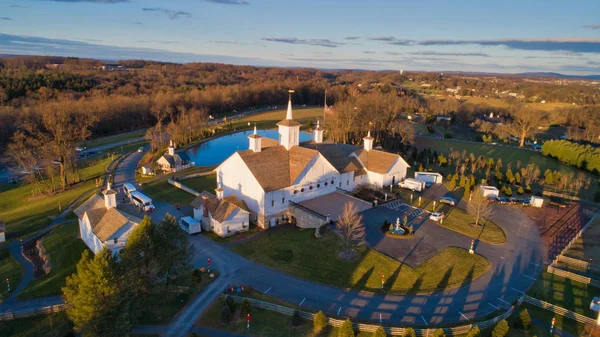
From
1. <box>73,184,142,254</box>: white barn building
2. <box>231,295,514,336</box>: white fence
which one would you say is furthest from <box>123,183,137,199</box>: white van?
<box>231,295,514,336</box>: white fence

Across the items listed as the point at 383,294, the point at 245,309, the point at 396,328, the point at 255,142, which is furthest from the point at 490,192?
the point at 245,309

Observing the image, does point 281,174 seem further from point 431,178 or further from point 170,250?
point 431,178

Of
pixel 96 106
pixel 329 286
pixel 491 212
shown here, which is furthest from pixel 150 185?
pixel 96 106

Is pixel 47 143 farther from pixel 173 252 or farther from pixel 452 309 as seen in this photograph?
pixel 452 309

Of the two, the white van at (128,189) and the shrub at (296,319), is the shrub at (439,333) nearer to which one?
the shrub at (296,319)

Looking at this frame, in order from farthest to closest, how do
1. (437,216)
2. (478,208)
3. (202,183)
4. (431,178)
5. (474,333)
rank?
(431,178), (202,183), (437,216), (478,208), (474,333)

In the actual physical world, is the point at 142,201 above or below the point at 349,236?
below

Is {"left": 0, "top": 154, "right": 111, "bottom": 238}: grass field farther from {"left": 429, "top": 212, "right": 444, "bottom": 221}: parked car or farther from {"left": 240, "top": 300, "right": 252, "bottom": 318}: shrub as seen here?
{"left": 429, "top": 212, "right": 444, "bottom": 221}: parked car
